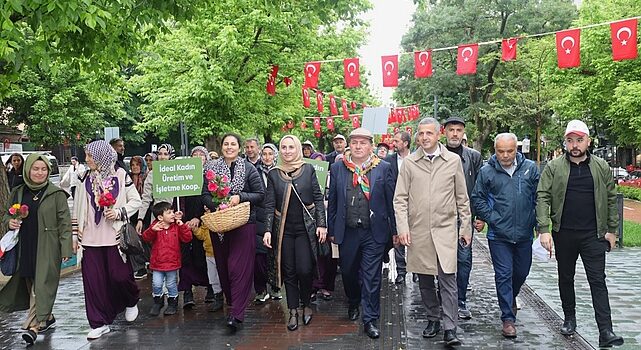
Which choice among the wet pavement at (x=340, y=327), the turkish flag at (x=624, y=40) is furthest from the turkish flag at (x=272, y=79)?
the wet pavement at (x=340, y=327)

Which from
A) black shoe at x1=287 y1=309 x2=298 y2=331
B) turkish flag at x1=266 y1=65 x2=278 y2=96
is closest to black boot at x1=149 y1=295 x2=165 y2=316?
black shoe at x1=287 y1=309 x2=298 y2=331

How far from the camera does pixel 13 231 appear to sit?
635cm

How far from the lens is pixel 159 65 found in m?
19.5

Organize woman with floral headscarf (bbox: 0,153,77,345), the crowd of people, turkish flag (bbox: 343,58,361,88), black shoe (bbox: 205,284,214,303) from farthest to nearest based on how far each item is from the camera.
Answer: turkish flag (bbox: 343,58,361,88) < black shoe (bbox: 205,284,214,303) < woman with floral headscarf (bbox: 0,153,77,345) < the crowd of people

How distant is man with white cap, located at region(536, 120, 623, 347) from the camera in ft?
19.3

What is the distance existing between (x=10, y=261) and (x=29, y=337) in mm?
807

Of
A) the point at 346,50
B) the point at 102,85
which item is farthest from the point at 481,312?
the point at 346,50

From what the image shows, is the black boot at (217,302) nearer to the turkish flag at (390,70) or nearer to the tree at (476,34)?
the turkish flag at (390,70)

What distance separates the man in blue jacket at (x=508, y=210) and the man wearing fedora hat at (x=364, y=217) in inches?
38.2

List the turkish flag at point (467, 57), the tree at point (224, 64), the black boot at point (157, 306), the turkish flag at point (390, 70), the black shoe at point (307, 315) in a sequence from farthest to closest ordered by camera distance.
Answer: the tree at point (224, 64) → the turkish flag at point (390, 70) → the turkish flag at point (467, 57) → the black boot at point (157, 306) → the black shoe at point (307, 315)

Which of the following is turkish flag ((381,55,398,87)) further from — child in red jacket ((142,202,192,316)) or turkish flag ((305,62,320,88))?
child in red jacket ((142,202,192,316))

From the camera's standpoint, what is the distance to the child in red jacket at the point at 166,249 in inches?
289

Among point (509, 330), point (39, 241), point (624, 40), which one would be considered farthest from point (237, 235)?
point (624, 40)

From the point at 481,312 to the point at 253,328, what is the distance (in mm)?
2675
